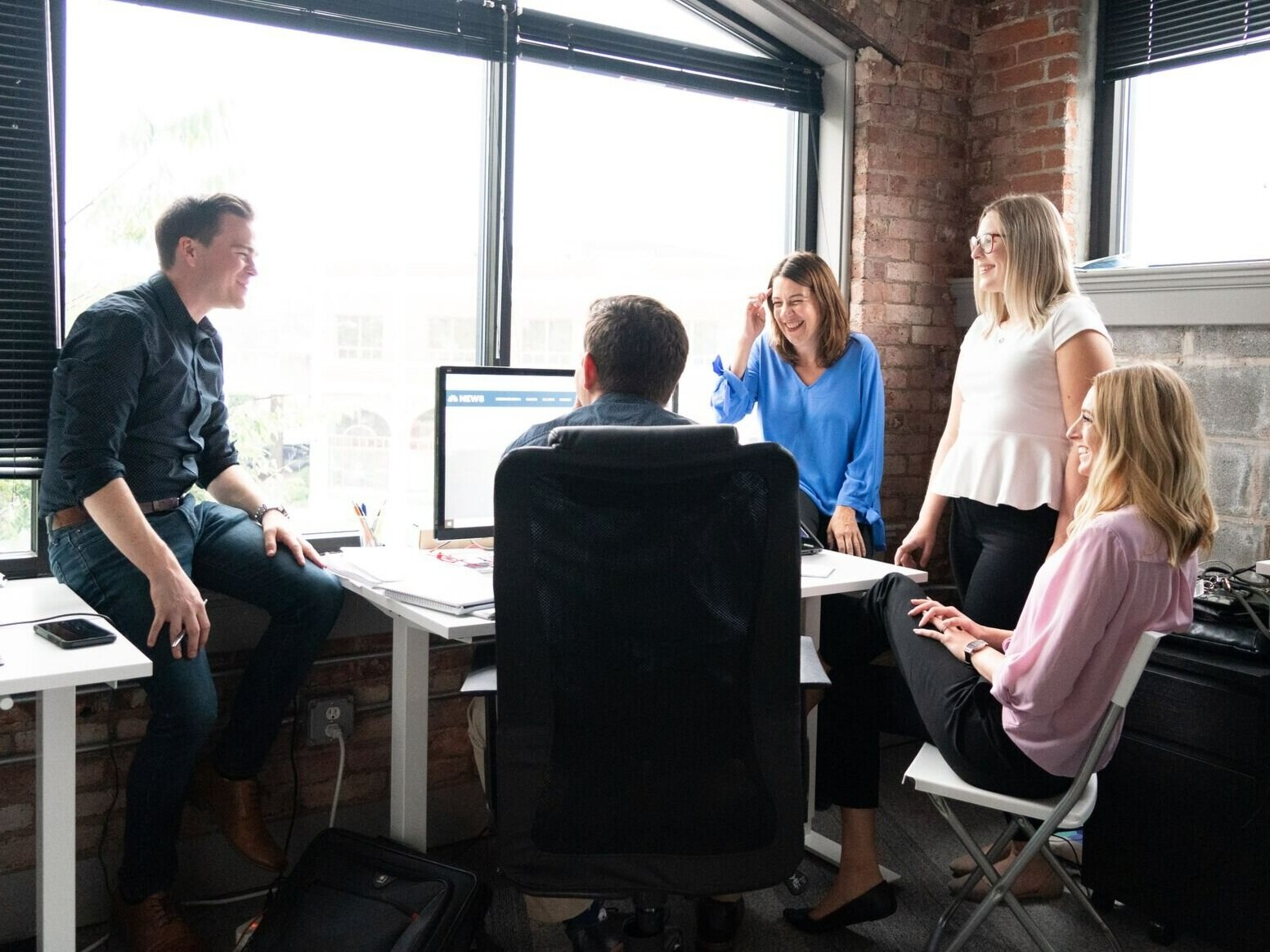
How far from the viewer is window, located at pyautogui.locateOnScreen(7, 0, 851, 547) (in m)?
2.70

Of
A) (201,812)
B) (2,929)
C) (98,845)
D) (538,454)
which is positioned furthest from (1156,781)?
(2,929)

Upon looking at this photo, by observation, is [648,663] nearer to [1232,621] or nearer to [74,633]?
[74,633]

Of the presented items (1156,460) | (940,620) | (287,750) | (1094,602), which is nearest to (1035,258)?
(1156,460)

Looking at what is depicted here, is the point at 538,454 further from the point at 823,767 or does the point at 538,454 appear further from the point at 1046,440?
the point at 1046,440

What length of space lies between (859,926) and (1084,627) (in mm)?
1070

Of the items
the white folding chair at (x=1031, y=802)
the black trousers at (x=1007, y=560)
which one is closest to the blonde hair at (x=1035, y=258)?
the black trousers at (x=1007, y=560)

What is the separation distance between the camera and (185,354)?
8.09 feet

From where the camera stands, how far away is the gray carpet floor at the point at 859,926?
253 centimetres

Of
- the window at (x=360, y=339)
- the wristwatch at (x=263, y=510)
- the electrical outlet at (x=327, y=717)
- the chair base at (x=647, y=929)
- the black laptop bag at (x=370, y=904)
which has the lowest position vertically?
the black laptop bag at (x=370, y=904)

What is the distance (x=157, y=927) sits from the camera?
2332 millimetres

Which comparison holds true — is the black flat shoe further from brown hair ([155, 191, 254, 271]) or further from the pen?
brown hair ([155, 191, 254, 271])

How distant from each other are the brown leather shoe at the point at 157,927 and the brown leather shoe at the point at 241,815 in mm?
211

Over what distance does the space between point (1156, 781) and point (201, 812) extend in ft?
7.44

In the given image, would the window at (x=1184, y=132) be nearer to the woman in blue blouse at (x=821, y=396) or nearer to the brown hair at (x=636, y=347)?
the woman in blue blouse at (x=821, y=396)
